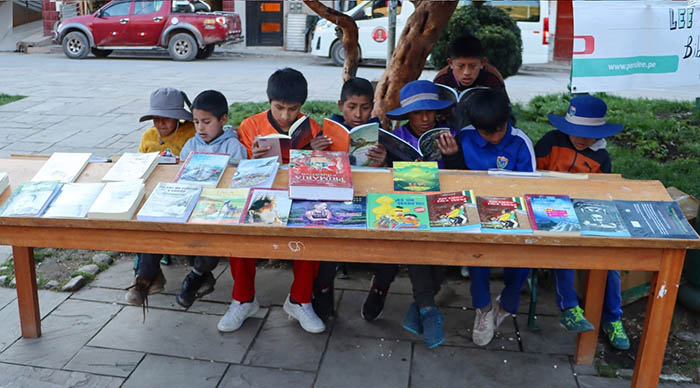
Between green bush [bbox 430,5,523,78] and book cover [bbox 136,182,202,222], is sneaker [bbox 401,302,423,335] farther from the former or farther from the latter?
green bush [bbox 430,5,523,78]

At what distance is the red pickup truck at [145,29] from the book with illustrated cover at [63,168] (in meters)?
13.0

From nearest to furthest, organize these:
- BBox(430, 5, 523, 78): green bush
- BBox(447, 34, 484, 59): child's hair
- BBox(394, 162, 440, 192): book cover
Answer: BBox(394, 162, 440, 192): book cover → BBox(447, 34, 484, 59): child's hair → BBox(430, 5, 523, 78): green bush

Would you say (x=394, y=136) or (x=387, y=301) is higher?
(x=394, y=136)

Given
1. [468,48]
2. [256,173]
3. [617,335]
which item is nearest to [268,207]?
[256,173]

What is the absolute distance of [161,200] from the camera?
2605 mm

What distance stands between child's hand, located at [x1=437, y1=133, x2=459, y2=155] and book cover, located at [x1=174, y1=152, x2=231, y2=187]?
1.03m

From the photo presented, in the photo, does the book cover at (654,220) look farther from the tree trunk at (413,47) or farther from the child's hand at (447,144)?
the tree trunk at (413,47)

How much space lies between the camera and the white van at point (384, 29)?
13.9 meters

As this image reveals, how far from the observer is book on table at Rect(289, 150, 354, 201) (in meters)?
2.62

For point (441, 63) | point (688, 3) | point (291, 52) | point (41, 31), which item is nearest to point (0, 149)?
point (441, 63)

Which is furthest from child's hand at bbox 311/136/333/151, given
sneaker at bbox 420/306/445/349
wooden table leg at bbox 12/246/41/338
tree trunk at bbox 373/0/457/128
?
tree trunk at bbox 373/0/457/128

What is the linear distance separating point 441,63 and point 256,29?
37.4 ft

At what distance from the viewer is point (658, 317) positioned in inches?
99.7

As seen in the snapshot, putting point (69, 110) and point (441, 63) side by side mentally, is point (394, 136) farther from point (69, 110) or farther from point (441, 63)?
point (69, 110)
